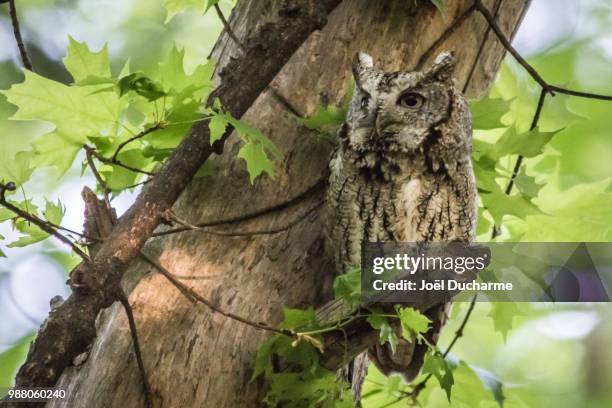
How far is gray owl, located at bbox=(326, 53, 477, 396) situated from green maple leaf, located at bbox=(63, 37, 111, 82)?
2.09 ft

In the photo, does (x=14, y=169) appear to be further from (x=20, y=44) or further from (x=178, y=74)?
(x=178, y=74)

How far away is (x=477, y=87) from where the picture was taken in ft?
7.93

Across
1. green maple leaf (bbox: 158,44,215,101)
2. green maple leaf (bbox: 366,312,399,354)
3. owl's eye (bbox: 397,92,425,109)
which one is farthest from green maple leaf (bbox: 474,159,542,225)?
green maple leaf (bbox: 158,44,215,101)

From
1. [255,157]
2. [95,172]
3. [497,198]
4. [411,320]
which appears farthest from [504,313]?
[95,172]

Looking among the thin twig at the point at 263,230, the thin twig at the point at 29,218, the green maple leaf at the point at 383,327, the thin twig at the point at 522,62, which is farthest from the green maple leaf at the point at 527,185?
the thin twig at the point at 29,218

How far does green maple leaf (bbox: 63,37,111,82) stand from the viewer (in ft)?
6.06

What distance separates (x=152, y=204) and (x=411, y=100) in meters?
0.76

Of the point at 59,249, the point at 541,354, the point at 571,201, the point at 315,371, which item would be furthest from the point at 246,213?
the point at 541,354

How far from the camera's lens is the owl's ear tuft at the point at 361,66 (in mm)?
2081

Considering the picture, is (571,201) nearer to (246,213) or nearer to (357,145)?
(357,145)

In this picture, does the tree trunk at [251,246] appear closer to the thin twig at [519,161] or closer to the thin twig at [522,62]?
the thin twig at [522,62]

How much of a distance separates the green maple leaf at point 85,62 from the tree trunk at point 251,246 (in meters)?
0.40

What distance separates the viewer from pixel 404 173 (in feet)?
6.61

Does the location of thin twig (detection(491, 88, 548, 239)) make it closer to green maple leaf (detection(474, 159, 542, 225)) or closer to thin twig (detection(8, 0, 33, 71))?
green maple leaf (detection(474, 159, 542, 225))
